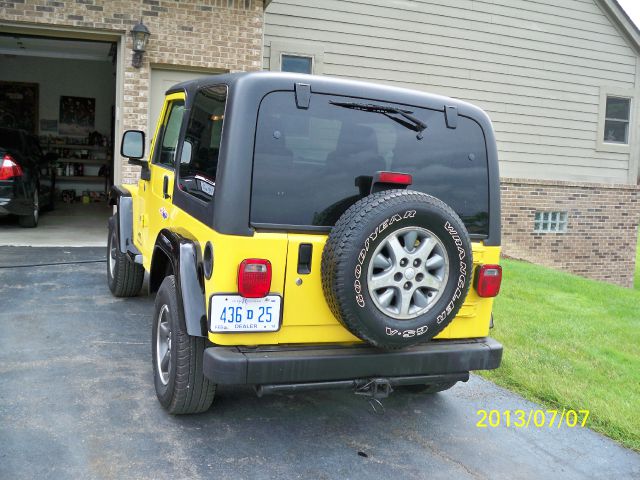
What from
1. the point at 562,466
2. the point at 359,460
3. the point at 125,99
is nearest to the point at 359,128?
the point at 359,460

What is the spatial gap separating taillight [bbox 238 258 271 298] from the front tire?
54 centimetres

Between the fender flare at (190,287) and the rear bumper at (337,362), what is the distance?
16 cm

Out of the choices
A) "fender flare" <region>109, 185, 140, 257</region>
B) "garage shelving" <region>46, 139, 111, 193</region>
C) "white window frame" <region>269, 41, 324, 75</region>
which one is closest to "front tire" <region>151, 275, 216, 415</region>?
"fender flare" <region>109, 185, 140, 257</region>

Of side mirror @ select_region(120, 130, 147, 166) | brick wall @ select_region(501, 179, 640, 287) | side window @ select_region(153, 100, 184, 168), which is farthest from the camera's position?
brick wall @ select_region(501, 179, 640, 287)

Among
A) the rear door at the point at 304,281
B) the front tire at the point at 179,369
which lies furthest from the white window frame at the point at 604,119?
the front tire at the point at 179,369

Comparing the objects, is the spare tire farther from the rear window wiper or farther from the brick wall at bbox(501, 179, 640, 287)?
the brick wall at bbox(501, 179, 640, 287)

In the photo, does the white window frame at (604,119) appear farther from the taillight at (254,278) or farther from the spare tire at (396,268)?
the taillight at (254,278)

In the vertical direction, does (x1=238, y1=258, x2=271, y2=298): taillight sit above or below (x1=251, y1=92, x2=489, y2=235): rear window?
below

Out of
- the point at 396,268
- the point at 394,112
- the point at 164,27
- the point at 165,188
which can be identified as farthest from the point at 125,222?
the point at 164,27

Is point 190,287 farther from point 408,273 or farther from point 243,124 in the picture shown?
point 408,273

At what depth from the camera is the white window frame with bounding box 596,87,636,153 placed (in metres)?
14.2

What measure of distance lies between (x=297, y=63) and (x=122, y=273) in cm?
622

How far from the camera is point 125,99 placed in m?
9.50

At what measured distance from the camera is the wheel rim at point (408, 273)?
10.8 feet
